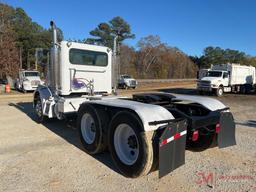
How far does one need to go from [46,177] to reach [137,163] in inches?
60.5

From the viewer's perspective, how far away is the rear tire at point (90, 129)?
17.4 ft

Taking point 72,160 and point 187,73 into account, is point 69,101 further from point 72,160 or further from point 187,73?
point 187,73

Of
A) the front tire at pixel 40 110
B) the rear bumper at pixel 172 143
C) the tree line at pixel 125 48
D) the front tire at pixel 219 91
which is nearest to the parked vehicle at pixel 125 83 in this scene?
the front tire at pixel 219 91

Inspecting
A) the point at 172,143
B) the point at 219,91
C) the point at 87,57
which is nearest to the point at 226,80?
the point at 219,91

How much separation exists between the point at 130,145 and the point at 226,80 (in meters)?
23.8

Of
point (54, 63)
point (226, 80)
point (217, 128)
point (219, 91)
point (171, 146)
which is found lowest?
point (219, 91)

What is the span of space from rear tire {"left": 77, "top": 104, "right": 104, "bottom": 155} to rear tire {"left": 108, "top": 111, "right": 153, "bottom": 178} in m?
0.49

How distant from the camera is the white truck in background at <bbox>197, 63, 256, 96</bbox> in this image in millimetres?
24984

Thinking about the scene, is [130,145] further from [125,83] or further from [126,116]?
[125,83]

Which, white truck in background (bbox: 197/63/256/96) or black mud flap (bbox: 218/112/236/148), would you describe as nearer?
black mud flap (bbox: 218/112/236/148)

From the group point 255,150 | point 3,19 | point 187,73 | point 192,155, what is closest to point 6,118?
point 192,155

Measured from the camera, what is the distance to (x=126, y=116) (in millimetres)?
4426

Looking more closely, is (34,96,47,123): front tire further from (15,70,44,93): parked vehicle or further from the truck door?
the truck door

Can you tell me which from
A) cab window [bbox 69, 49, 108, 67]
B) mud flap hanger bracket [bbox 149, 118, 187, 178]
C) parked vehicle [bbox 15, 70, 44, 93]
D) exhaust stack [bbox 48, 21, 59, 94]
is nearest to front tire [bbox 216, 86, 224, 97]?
parked vehicle [bbox 15, 70, 44, 93]
